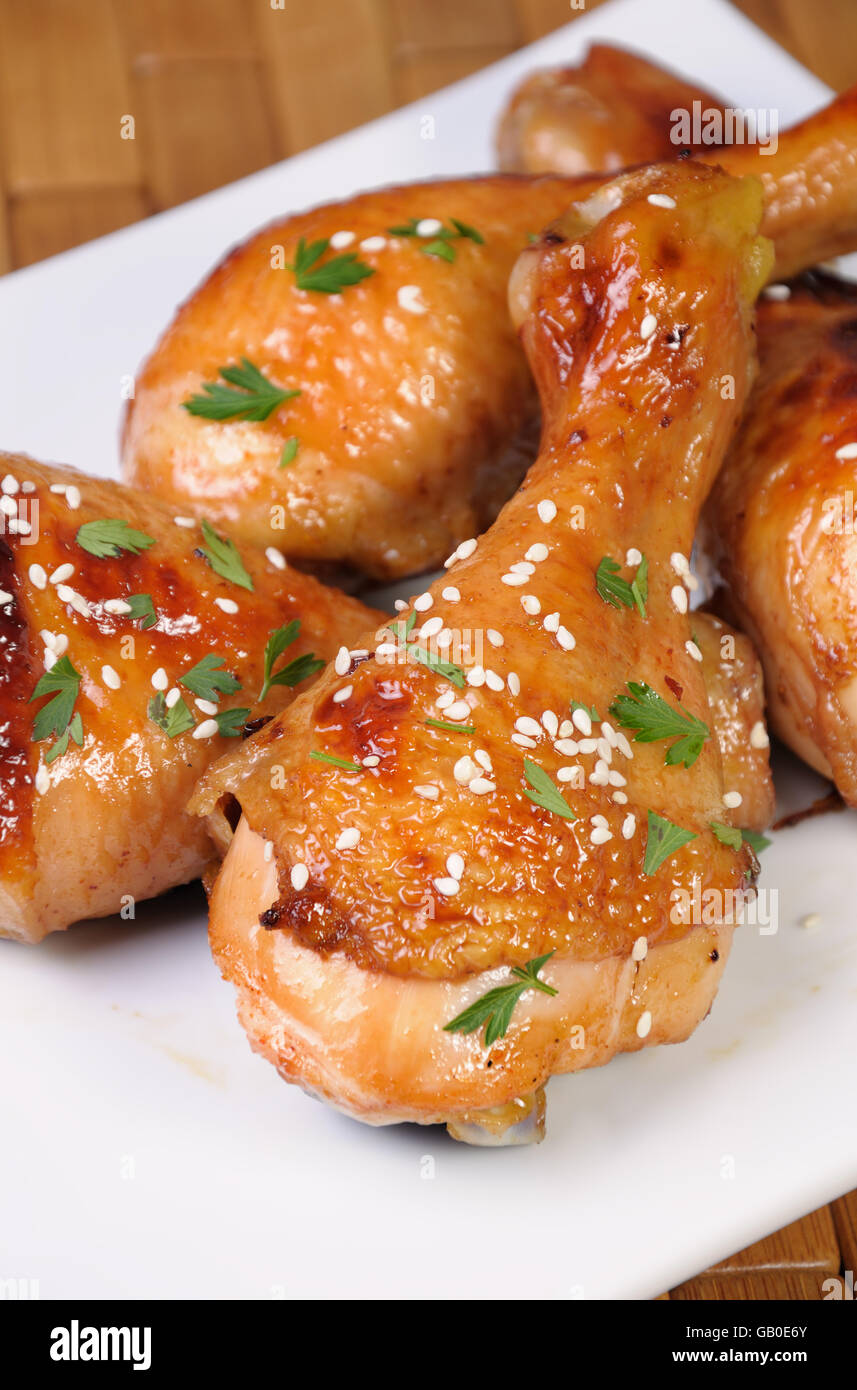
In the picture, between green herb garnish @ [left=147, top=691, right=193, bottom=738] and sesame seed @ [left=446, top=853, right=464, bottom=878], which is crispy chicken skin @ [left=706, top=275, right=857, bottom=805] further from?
green herb garnish @ [left=147, top=691, right=193, bottom=738]

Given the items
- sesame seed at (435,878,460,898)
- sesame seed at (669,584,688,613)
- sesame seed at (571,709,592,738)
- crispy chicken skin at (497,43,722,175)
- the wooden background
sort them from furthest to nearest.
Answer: the wooden background
crispy chicken skin at (497,43,722,175)
sesame seed at (669,584,688,613)
sesame seed at (571,709,592,738)
sesame seed at (435,878,460,898)

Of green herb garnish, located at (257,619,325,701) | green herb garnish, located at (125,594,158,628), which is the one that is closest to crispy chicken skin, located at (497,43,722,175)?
green herb garnish, located at (257,619,325,701)

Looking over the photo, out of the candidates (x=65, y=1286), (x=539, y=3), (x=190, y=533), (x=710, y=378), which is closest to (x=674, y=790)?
(x=710, y=378)

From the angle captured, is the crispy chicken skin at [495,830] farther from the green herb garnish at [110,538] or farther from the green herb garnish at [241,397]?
the green herb garnish at [241,397]

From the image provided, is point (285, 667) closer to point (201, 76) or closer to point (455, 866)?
point (455, 866)

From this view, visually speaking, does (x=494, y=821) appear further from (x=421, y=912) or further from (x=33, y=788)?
(x=33, y=788)

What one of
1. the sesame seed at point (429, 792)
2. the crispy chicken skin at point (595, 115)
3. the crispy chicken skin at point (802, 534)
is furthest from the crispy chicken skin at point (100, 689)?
the crispy chicken skin at point (595, 115)
